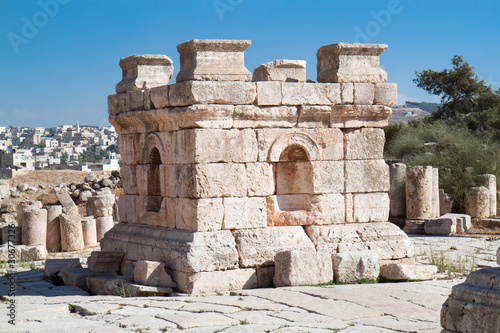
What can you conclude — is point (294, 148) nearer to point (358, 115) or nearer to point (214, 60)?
point (358, 115)

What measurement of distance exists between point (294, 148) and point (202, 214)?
6.00 ft

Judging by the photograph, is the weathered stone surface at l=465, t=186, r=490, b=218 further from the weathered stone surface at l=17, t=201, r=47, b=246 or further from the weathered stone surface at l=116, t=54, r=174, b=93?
the weathered stone surface at l=17, t=201, r=47, b=246

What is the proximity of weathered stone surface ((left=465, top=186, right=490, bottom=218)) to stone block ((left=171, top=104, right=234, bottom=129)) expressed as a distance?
9.56 metres

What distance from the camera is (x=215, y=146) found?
29.6 ft

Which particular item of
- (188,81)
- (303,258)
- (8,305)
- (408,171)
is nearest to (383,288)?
(303,258)

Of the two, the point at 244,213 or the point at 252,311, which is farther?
the point at 244,213

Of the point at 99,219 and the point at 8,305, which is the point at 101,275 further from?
the point at 99,219

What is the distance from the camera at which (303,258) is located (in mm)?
8828

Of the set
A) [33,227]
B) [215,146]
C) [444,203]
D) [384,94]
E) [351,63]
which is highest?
[351,63]

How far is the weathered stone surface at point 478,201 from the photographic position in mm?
16719

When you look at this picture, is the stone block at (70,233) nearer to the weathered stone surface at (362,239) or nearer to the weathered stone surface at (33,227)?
the weathered stone surface at (33,227)

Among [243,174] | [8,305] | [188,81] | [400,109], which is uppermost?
[400,109]

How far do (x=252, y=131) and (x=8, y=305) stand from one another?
12.2 ft

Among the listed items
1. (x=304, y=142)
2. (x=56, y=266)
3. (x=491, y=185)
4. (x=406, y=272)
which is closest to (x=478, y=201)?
(x=491, y=185)
